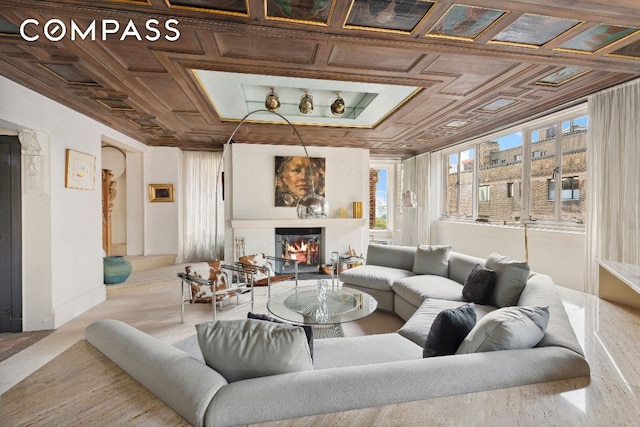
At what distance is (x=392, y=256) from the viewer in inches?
182

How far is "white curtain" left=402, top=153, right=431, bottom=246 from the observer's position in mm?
6852

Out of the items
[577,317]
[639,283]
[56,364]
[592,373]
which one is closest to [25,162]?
[56,364]

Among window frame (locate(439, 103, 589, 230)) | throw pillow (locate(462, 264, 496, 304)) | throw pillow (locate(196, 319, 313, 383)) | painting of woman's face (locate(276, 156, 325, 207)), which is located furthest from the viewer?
painting of woman's face (locate(276, 156, 325, 207))

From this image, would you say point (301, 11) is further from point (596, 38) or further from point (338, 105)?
point (596, 38)

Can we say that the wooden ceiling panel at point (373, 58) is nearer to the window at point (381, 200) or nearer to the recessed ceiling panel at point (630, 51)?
the recessed ceiling panel at point (630, 51)

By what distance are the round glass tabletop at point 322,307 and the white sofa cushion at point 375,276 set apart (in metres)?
0.52

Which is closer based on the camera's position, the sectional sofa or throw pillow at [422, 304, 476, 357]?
the sectional sofa

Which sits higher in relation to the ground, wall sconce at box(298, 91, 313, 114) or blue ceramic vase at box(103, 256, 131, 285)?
wall sconce at box(298, 91, 313, 114)

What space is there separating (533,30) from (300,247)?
502cm

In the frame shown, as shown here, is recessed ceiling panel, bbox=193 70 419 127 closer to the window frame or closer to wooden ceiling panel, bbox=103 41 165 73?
wooden ceiling panel, bbox=103 41 165 73

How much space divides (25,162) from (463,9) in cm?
429

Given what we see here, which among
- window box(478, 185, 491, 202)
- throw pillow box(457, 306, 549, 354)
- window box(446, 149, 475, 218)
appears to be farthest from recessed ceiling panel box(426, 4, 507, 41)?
window box(446, 149, 475, 218)

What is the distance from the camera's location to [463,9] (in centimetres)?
204

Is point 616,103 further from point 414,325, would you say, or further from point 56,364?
point 56,364
